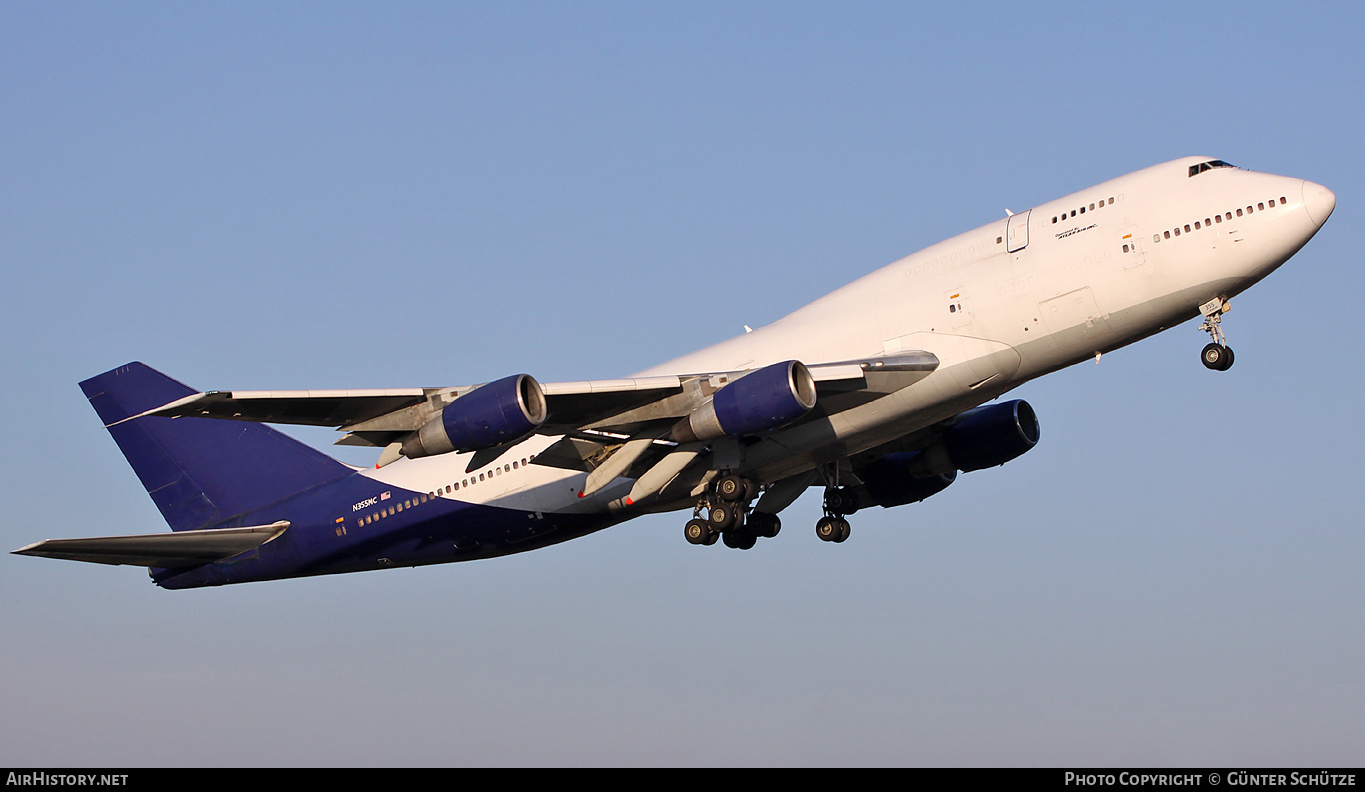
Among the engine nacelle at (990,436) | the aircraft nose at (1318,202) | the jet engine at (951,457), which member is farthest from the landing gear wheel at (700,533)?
the aircraft nose at (1318,202)

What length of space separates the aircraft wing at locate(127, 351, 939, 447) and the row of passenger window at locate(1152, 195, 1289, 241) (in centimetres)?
516

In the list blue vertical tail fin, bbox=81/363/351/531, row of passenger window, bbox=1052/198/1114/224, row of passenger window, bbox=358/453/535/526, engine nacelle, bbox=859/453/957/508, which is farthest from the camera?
blue vertical tail fin, bbox=81/363/351/531

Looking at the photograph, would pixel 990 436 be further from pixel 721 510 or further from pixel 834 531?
pixel 721 510

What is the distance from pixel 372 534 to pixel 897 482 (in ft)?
43.6

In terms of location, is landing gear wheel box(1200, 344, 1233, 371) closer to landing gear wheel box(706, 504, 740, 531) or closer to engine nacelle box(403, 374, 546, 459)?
landing gear wheel box(706, 504, 740, 531)

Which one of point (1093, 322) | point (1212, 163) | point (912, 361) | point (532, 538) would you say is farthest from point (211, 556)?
point (1212, 163)

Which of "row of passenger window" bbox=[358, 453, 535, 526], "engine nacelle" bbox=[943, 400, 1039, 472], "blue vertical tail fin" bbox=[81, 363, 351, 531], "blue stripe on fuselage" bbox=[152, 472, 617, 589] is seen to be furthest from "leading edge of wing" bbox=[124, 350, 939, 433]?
"blue vertical tail fin" bbox=[81, 363, 351, 531]

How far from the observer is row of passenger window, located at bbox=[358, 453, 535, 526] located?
33.5 meters

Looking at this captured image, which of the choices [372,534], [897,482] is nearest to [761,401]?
[897,482]

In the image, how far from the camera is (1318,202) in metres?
27.4

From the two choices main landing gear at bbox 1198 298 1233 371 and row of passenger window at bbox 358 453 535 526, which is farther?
row of passenger window at bbox 358 453 535 526

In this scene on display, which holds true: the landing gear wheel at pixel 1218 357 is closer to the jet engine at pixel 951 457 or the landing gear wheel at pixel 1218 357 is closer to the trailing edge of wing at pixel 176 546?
the jet engine at pixel 951 457

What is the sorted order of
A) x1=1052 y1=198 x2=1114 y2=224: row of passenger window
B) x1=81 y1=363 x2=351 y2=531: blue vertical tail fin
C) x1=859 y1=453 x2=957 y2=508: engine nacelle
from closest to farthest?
1. x1=1052 y1=198 x2=1114 y2=224: row of passenger window
2. x1=859 y1=453 x2=957 y2=508: engine nacelle
3. x1=81 y1=363 x2=351 y2=531: blue vertical tail fin
